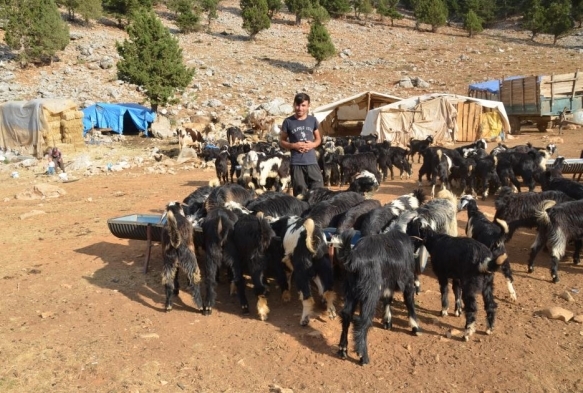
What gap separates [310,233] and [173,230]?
1.64 m

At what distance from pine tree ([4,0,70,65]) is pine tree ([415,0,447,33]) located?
39.0m

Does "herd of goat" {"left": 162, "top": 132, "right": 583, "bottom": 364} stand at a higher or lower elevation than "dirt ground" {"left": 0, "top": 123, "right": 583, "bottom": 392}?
higher

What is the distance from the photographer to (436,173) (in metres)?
11.3

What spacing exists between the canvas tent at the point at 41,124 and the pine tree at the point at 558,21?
4591 cm

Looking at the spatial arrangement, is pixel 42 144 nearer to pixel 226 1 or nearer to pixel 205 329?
pixel 205 329

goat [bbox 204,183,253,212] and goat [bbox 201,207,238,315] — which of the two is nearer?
goat [bbox 201,207,238,315]

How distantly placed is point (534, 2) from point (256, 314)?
60.8m

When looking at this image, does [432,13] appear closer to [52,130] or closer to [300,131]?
[52,130]

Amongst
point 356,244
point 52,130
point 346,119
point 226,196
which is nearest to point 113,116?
point 52,130

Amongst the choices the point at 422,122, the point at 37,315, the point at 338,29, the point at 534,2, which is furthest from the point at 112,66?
the point at 534,2

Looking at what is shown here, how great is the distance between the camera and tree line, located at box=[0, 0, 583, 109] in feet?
84.8

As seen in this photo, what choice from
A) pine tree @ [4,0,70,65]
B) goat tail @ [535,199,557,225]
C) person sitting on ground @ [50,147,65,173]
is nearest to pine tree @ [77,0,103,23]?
pine tree @ [4,0,70,65]

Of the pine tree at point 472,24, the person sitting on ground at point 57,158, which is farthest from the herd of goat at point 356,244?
the pine tree at point 472,24

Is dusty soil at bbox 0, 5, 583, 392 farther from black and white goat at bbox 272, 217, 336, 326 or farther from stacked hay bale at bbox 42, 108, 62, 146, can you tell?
stacked hay bale at bbox 42, 108, 62, 146
